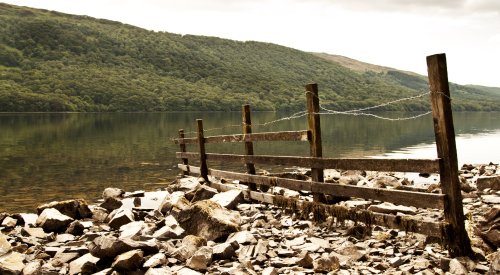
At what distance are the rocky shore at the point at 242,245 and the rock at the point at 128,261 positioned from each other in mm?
17

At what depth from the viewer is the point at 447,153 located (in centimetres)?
694

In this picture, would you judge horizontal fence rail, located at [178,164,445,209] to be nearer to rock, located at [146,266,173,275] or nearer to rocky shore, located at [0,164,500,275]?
rocky shore, located at [0,164,500,275]

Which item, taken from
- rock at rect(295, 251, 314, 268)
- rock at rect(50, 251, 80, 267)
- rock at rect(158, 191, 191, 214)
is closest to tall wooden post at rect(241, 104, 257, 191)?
rock at rect(158, 191, 191, 214)

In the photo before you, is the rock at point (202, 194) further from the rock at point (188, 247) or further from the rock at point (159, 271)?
the rock at point (159, 271)

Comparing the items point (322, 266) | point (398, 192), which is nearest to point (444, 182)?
point (398, 192)

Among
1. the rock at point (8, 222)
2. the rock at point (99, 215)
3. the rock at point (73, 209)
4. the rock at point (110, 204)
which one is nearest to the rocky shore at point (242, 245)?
the rock at point (8, 222)

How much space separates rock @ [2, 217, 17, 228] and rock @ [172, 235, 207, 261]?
6.42 meters

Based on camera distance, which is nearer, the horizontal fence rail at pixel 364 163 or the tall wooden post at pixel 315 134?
the horizontal fence rail at pixel 364 163

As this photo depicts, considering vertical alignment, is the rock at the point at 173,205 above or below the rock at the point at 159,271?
above

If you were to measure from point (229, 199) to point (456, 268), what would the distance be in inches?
278

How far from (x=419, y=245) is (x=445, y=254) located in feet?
1.74

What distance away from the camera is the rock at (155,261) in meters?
7.51

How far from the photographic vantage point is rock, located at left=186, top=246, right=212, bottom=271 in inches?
286

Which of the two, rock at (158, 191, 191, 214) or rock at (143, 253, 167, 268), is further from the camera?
rock at (158, 191, 191, 214)
